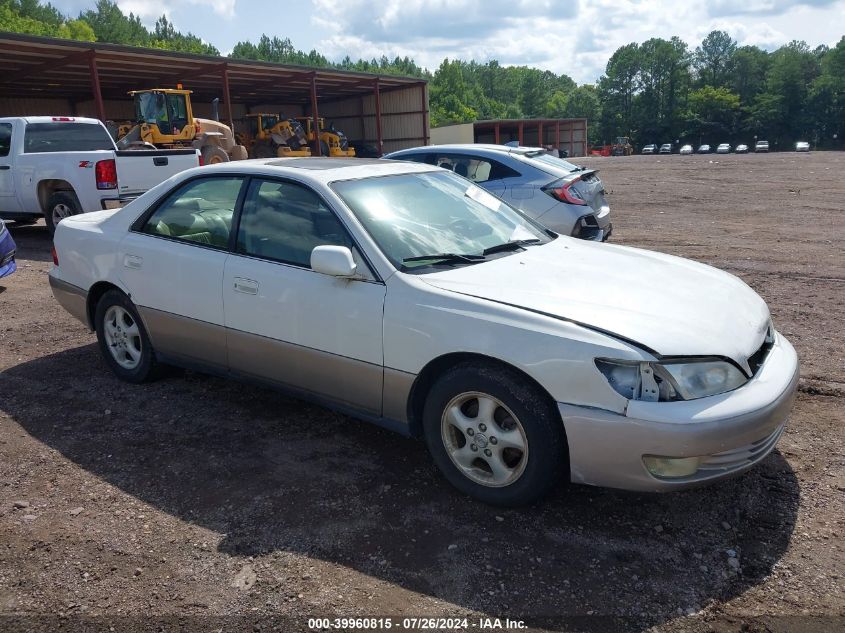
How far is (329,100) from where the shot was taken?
43.0 m

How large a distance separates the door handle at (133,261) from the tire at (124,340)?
25 centimetres

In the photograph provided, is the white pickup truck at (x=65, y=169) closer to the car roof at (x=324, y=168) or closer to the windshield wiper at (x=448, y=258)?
the car roof at (x=324, y=168)

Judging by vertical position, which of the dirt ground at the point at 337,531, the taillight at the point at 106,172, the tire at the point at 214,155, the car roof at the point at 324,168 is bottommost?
the dirt ground at the point at 337,531

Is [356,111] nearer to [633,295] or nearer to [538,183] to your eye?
[538,183]

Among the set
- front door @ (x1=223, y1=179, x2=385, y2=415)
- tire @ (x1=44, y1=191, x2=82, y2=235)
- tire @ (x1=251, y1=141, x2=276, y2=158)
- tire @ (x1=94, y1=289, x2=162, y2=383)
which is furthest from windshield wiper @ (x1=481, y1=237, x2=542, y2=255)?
tire @ (x1=251, y1=141, x2=276, y2=158)

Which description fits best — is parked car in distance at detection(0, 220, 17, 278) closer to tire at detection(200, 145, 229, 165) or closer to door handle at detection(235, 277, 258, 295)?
door handle at detection(235, 277, 258, 295)

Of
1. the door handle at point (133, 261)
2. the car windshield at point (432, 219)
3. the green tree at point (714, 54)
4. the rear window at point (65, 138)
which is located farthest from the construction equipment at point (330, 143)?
Result: the green tree at point (714, 54)

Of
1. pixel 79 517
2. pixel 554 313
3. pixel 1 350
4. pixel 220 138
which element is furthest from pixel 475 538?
pixel 220 138

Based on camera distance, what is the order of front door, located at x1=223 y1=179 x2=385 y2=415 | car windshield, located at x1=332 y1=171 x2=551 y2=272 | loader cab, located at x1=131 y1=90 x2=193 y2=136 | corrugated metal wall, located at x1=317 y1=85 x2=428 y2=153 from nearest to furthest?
1. front door, located at x1=223 y1=179 x2=385 y2=415
2. car windshield, located at x1=332 y1=171 x2=551 y2=272
3. loader cab, located at x1=131 y1=90 x2=193 y2=136
4. corrugated metal wall, located at x1=317 y1=85 x2=428 y2=153

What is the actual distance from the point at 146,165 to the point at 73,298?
20.1 feet

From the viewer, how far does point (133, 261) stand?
15.1ft

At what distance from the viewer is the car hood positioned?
295 centimetres

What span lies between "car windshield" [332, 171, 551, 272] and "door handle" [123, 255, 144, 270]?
1.62 meters

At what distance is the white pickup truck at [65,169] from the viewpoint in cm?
1043
